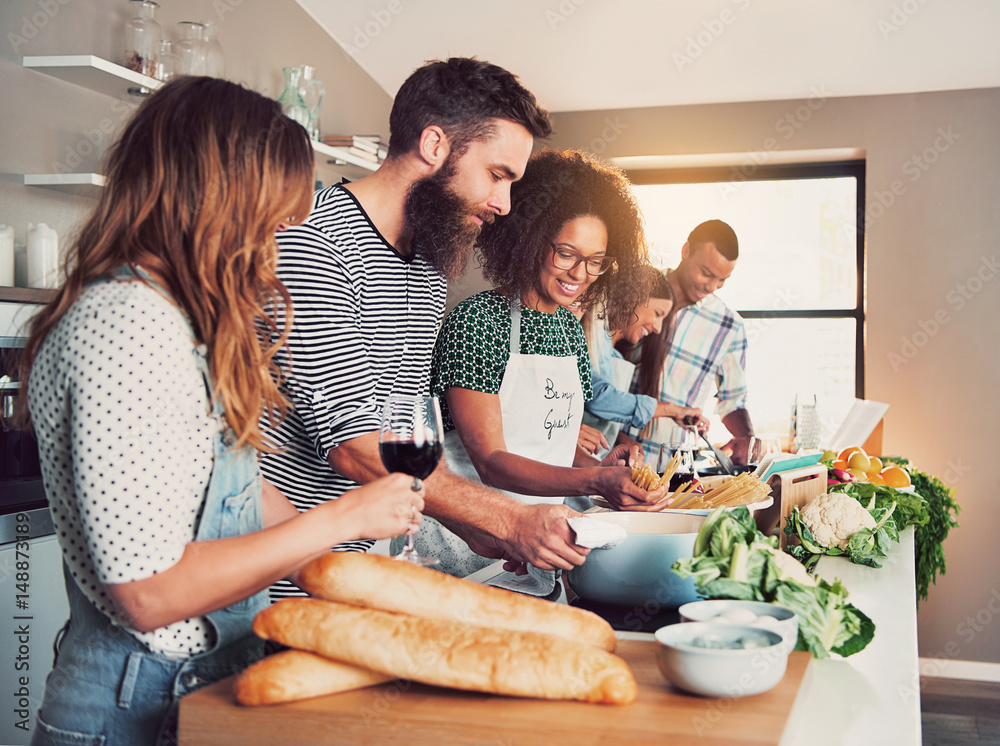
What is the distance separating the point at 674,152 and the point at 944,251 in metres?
1.55

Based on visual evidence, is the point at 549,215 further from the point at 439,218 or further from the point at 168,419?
the point at 168,419

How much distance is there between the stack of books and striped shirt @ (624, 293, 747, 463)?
64.1 inches

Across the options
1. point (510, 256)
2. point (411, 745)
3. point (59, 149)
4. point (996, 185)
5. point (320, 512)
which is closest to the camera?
point (411, 745)

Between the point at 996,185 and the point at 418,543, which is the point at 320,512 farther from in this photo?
the point at 996,185

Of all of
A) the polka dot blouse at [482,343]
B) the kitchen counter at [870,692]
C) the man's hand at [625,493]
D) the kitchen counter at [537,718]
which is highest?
the polka dot blouse at [482,343]

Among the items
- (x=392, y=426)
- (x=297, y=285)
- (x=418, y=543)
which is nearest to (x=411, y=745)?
(x=392, y=426)

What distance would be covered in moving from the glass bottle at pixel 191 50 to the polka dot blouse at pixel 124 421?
7.18ft

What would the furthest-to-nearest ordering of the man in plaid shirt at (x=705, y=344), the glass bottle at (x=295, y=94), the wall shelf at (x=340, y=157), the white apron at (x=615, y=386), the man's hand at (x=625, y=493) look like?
the man in plaid shirt at (x=705, y=344) → the wall shelf at (x=340, y=157) → the glass bottle at (x=295, y=94) → the white apron at (x=615, y=386) → the man's hand at (x=625, y=493)

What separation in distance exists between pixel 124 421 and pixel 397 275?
862 millimetres

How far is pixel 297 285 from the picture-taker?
130 cm

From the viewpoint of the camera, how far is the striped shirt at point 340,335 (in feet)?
4.14

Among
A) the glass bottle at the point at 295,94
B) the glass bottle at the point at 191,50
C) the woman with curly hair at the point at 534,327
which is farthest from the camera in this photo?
the glass bottle at the point at 295,94

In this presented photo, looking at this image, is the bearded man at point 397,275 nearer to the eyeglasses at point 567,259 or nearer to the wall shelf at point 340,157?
the eyeglasses at point 567,259

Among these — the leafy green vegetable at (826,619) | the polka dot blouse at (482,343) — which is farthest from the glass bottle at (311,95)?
the leafy green vegetable at (826,619)
